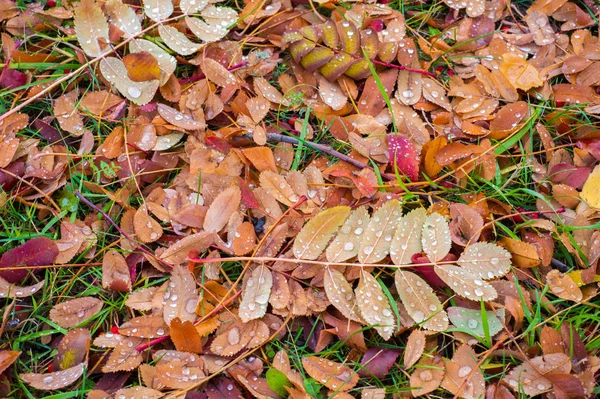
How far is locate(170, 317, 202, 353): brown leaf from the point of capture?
1.43 meters

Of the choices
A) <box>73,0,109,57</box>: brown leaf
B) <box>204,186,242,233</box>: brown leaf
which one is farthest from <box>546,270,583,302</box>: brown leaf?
<box>73,0,109,57</box>: brown leaf

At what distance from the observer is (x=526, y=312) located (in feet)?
5.07

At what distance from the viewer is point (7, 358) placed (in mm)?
1454

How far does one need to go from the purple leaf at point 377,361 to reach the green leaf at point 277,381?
0.23 m

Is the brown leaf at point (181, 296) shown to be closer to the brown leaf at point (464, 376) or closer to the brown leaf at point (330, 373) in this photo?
the brown leaf at point (330, 373)

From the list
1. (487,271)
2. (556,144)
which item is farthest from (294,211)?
(556,144)

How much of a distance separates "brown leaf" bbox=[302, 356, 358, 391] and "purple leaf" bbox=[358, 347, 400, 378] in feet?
0.14

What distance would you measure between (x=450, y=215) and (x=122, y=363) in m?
1.08

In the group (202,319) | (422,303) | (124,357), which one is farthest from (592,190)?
(124,357)

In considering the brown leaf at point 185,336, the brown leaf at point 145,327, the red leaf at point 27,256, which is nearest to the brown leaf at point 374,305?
the brown leaf at point 185,336

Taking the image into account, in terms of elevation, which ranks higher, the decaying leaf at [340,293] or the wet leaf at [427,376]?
the decaying leaf at [340,293]

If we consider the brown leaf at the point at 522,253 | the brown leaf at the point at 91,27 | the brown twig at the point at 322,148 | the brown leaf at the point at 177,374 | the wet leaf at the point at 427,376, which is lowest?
the wet leaf at the point at 427,376

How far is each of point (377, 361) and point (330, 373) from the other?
140mm

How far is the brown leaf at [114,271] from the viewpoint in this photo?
5.21ft
